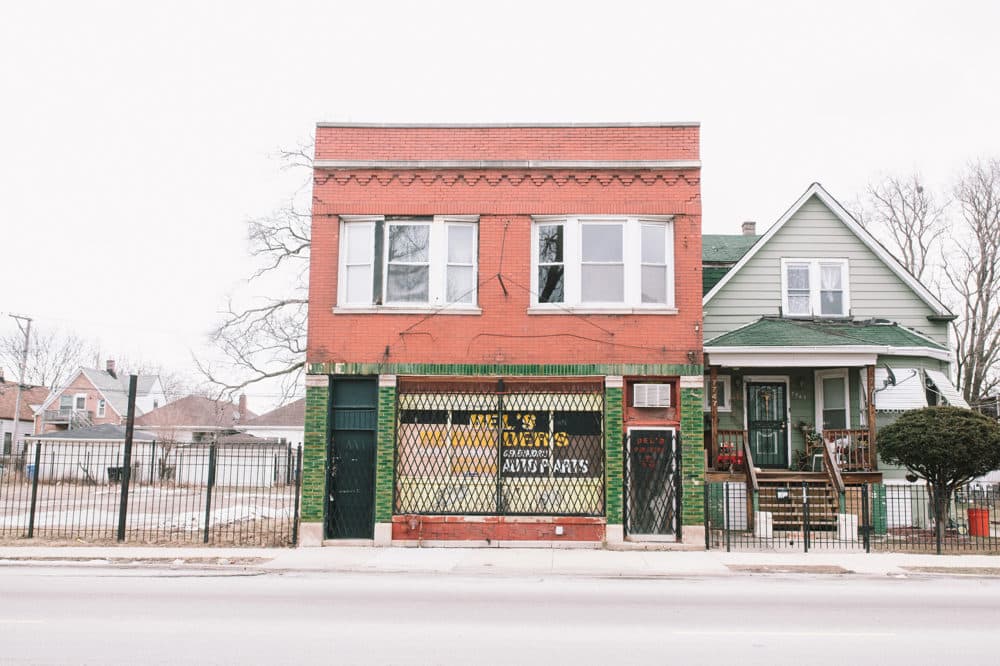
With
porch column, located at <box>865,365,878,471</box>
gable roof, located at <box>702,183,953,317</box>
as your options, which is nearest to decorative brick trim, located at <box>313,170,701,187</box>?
gable roof, located at <box>702,183,953,317</box>

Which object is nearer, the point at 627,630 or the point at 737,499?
the point at 627,630

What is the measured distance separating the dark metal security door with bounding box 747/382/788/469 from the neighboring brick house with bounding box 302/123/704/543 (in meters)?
5.29

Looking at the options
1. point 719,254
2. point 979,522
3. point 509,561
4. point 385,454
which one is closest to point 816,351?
point 979,522

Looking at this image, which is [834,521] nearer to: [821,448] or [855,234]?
[821,448]

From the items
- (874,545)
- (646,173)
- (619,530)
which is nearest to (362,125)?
(646,173)

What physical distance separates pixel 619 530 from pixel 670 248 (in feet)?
18.7

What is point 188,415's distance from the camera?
208ft

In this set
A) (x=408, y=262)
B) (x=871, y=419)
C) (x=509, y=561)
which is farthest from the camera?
(x=871, y=419)

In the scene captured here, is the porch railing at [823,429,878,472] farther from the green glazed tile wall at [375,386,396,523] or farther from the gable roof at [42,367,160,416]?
the gable roof at [42,367,160,416]

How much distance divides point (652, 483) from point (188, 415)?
52.4 meters

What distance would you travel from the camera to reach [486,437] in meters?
17.7

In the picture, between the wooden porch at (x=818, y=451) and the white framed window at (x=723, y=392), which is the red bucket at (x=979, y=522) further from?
the white framed window at (x=723, y=392)

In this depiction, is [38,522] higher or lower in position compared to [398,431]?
lower

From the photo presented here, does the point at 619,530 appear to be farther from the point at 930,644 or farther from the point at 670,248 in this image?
the point at 930,644
